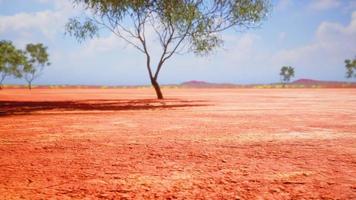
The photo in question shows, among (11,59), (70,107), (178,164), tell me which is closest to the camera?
(178,164)

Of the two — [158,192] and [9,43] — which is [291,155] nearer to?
→ [158,192]

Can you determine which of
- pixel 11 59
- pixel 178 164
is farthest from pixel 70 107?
pixel 11 59

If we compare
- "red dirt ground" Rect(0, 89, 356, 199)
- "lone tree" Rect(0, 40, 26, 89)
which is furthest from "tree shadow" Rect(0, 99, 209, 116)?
"lone tree" Rect(0, 40, 26, 89)

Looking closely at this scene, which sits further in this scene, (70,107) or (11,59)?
(11,59)

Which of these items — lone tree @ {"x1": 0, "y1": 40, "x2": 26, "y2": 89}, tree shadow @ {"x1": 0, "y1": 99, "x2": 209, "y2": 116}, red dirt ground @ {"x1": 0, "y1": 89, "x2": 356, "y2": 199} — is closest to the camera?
red dirt ground @ {"x1": 0, "y1": 89, "x2": 356, "y2": 199}

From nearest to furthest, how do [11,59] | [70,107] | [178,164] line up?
[178,164] < [70,107] < [11,59]

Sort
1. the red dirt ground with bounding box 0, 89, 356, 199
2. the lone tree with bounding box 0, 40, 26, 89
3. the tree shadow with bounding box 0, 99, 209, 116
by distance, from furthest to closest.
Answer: the lone tree with bounding box 0, 40, 26, 89 → the tree shadow with bounding box 0, 99, 209, 116 → the red dirt ground with bounding box 0, 89, 356, 199

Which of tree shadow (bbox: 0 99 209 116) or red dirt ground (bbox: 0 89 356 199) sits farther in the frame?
tree shadow (bbox: 0 99 209 116)

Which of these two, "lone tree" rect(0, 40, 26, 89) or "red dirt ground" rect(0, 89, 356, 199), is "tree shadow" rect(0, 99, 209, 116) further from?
"lone tree" rect(0, 40, 26, 89)

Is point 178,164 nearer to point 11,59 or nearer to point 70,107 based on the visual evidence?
point 70,107

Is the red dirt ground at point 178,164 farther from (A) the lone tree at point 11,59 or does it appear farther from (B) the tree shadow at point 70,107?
(A) the lone tree at point 11,59

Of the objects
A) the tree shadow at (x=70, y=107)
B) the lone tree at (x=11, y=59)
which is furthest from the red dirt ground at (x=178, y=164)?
the lone tree at (x=11, y=59)

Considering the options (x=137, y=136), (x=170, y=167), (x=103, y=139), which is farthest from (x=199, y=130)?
(x=170, y=167)

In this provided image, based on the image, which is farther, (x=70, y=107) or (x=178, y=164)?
(x=70, y=107)
